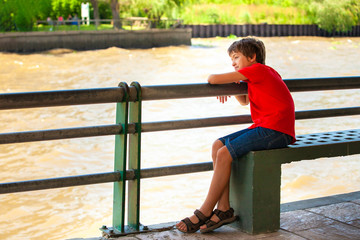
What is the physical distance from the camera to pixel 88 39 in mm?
39750

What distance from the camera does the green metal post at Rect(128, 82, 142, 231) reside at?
3129 mm

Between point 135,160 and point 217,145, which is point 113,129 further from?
point 217,145

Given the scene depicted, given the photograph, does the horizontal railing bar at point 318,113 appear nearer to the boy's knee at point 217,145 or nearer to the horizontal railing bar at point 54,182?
the boy's knee at point 217,145

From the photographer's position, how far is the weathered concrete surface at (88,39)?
38.0m

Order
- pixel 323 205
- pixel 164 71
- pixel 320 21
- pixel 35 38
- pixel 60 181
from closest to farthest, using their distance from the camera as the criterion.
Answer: pixel 60 181 < pixel 323 205 < pixel 164 71 < pixel 35 38 < pixel 320 21

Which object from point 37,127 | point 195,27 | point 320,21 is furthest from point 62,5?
point 37,127

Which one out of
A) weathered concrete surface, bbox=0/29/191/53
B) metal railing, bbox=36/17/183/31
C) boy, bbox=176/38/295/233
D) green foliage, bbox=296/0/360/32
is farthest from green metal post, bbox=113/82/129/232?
green foliage, bbox=296/0/360/32

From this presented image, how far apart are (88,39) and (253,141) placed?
1483 inches

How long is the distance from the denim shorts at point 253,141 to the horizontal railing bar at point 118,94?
279 mm

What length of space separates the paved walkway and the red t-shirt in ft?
1.87

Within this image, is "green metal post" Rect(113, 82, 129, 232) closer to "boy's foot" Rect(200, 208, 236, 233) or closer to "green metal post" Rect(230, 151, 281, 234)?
"boy's foot" Rect(200, 208, 236, 233)

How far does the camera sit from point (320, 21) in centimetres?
5566

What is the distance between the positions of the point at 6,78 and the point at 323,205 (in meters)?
26.9

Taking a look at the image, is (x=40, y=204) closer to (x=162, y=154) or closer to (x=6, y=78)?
(x=162, y=154)
